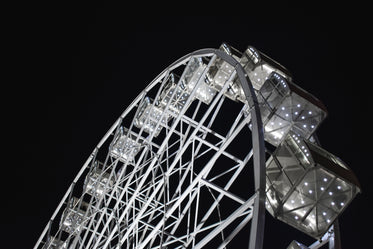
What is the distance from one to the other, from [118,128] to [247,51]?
731 cm

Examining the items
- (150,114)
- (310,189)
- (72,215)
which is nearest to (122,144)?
(150,114)

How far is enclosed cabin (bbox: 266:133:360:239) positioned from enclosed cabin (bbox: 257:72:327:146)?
56.3 inches

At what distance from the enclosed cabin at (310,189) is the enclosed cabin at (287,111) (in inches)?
56.3

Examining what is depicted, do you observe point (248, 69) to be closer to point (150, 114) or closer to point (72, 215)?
point (150, 114)

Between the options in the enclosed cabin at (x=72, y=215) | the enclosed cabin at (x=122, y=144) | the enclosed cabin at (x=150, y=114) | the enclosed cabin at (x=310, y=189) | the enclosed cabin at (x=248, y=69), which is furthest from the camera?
the enclosed cabin at (x=72, y=215)

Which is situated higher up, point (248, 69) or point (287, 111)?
point (248, 69)

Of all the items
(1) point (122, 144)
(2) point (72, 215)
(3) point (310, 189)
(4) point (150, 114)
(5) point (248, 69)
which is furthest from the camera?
(2) point (72, 215)

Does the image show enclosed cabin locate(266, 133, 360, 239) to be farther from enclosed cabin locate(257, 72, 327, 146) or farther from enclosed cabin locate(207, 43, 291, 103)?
enclosed cabin locate(207, 43, 291, 103)

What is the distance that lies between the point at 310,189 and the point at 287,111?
111 inches

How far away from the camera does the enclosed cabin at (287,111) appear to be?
11852 millimetres

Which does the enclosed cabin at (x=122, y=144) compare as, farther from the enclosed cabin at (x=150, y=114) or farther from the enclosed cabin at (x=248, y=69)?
the enclosed cabin at (x=248, y=69)

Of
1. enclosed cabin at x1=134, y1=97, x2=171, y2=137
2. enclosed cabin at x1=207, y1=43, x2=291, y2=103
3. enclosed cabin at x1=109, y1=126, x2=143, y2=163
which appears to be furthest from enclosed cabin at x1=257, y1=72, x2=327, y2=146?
enclosed cabin at x1=109, y1=126, x2=143, y2=163

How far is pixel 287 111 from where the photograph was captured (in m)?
11.9

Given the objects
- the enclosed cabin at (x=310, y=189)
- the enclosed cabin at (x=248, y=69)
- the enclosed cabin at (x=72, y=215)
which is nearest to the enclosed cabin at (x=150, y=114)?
the enclosed cabin at (x=248, y=69)
